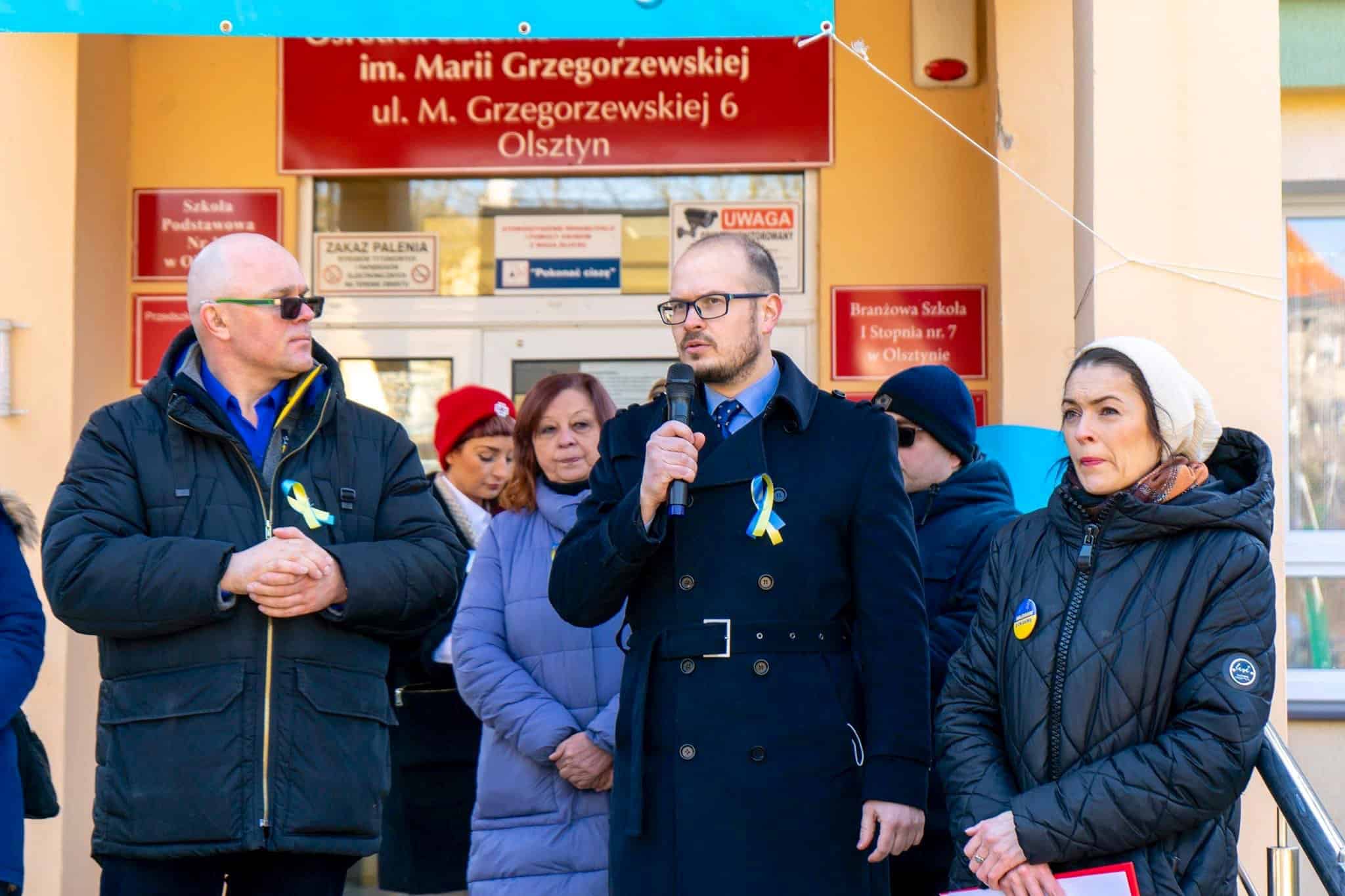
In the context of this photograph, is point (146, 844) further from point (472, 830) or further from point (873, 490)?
point (873, 490)

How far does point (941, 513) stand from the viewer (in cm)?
403

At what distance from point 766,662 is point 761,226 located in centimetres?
382

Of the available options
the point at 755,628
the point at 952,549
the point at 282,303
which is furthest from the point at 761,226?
the point at 755,628

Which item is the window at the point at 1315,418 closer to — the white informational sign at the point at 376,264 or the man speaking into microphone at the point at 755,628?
the man speaking into microphone at the point at 755,628

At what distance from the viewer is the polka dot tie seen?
3438 mm

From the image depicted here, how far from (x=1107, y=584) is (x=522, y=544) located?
5.89 ft

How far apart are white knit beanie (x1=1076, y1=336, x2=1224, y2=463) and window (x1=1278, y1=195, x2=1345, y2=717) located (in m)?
3.22

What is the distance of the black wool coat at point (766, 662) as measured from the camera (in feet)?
10.5

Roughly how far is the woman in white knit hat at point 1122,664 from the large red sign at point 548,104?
147 inches

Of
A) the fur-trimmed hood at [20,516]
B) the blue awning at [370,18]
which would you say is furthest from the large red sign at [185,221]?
the fur-trimmed hood at [20,516]

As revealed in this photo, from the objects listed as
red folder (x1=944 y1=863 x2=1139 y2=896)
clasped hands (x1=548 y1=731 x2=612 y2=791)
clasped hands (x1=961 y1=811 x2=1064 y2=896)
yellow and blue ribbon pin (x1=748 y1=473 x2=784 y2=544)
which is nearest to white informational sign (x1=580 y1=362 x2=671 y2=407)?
clasped hands (x1=548 y1=731 x2=612 y2=791)

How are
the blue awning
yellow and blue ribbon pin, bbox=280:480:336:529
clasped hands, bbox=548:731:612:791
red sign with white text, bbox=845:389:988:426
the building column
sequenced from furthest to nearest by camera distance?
red sign with white text, bbox=845:389:988:426
the building column
the blue awning
clasped hands, bbox=548:731:612:791
yellow and blue ribbon pin, bbox=280:480:336:529

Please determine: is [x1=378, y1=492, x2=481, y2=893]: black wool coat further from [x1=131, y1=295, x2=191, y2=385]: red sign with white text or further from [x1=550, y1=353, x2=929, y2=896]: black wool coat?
[x1=131, y1=295, x2=191, y2=385]: red sign with white text

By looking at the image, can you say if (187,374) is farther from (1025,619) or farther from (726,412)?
(1025,619)
